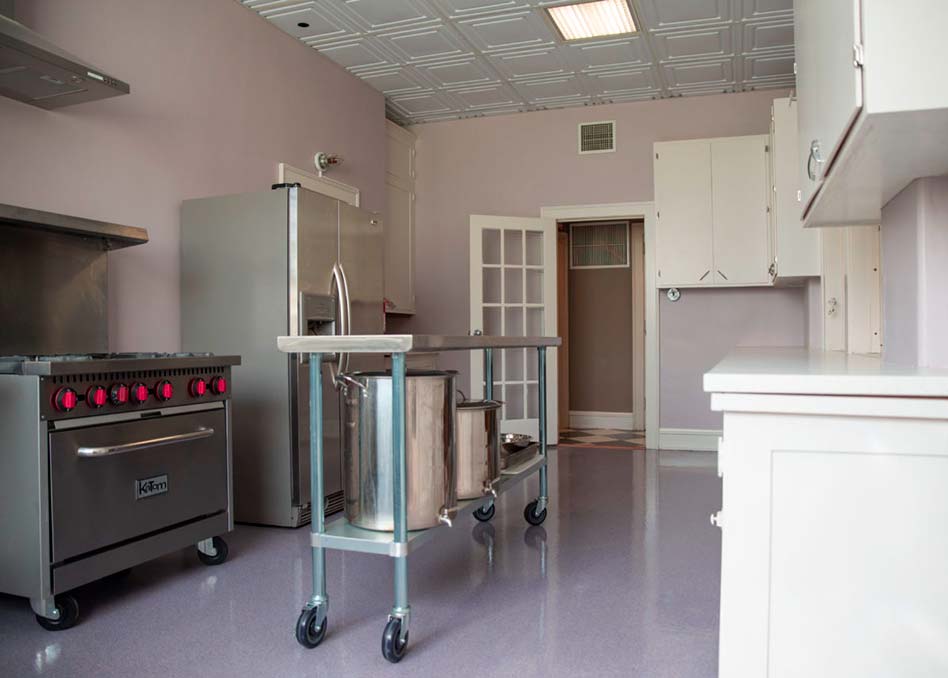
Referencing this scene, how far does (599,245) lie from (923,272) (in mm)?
5848

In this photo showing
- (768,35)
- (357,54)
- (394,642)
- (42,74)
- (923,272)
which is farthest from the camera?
(357,54)

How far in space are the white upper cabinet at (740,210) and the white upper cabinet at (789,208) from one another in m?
1.05

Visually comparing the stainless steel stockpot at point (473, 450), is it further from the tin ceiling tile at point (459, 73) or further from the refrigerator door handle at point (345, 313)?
the tin ceiling tile at point (459, 73)

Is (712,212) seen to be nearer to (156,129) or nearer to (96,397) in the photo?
(156,129)

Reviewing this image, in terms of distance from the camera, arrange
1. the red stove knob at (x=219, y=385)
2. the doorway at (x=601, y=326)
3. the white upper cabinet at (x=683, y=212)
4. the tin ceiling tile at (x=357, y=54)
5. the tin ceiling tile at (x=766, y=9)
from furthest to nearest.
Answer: the doorway at (x=601, y=326), the white upper cabinet at (x=683, y=212), the tin ceiling tile at (x=357, y=54), the tin ceiling tile at (x=766, y=9), the red stove knob at (x=219, y=385)

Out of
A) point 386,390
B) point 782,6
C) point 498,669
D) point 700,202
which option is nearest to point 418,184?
point 700,202

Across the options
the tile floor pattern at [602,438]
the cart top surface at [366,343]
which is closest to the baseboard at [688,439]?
the tile floor pattern at [602,438]

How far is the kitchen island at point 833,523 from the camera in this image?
1.29 metres

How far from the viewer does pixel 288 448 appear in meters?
3.58

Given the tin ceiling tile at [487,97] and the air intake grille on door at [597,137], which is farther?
the air intake grille on door at [597,137]

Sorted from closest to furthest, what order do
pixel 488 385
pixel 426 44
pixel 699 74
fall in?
pixel 488 385 < pixel 426 44 < pixel 699 74

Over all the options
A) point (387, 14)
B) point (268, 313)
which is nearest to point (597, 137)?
point (387, 14)

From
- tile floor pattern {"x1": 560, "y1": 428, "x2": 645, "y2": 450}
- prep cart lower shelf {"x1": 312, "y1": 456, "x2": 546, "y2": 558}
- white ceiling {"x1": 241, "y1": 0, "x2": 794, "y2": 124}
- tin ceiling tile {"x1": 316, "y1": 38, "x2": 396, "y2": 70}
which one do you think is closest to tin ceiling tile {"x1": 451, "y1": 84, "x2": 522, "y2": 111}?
white ceiling {"x1": 241, "y1": 0, "x2": 794, "y2": 124}

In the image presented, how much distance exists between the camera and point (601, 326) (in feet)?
25.6
